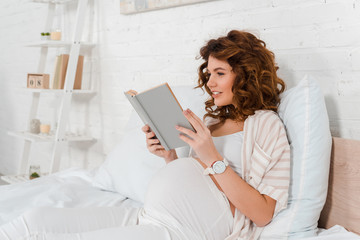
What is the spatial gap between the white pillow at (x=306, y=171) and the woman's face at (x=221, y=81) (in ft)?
0.71

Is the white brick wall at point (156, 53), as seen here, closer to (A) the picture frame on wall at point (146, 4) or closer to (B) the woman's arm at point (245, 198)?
(A) the picture frame on wall at point (146, 4)

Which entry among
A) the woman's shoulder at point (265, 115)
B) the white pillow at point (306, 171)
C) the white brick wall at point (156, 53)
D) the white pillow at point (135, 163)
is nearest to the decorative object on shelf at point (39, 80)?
the white brick wall at point (156, 53)

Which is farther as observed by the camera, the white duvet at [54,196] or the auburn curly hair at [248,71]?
the white duvet at [54,196]

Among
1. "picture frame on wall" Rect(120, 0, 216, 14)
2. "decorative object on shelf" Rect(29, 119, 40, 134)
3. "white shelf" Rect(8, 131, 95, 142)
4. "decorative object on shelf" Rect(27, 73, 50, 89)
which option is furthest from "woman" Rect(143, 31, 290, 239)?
"decorative object on shelf" Rect(29, 119, 40, 134)

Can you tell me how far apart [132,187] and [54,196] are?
0.98 ft

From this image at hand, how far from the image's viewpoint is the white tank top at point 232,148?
1.34m

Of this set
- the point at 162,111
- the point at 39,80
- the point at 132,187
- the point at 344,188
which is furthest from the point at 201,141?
the point at 39,80

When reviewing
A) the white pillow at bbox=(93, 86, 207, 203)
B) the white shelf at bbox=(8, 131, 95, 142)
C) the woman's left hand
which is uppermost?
the woman's left hand

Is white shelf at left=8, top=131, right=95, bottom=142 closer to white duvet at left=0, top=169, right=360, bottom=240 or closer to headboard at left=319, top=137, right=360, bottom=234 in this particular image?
white duvet at left=0, top=169, right=360, bottom=240

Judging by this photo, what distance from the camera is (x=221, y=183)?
1.23m

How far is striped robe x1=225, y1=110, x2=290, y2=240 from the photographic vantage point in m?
1.22

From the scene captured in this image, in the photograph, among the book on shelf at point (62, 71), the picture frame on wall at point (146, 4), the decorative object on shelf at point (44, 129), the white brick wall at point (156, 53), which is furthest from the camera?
the decorative object on shelf at point (44, 129)

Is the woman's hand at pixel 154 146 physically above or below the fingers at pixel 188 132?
below

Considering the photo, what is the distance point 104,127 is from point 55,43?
571 mm
